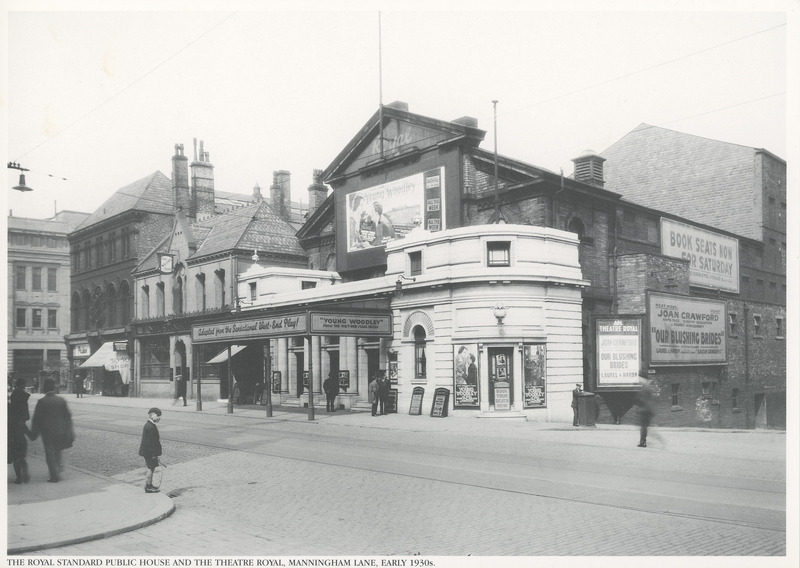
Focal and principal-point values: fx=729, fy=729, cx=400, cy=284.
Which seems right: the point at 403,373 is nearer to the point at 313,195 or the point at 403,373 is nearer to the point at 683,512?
the point at 683,512

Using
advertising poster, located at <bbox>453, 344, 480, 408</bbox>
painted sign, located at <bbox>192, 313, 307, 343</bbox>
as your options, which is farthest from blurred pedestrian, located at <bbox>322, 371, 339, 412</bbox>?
advertising poster, located at <bbox>453, 344, 480, 408</bbox>

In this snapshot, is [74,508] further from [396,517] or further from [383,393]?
[383,393]

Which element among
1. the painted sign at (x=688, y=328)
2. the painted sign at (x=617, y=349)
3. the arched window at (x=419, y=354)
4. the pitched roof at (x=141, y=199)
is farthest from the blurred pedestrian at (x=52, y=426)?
the pitched roof at (x=141, y=199)

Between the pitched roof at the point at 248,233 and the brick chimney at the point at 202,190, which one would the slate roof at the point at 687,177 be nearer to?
the pitched roof at the point at 248,233

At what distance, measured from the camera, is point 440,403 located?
2889 cm

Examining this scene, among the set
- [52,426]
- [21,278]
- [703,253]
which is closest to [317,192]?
[703,253]

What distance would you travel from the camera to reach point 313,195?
55375 millimetres

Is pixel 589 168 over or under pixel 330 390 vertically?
over

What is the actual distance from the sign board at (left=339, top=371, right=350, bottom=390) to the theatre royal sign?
409 centimetres

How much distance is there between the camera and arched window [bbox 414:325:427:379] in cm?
3061

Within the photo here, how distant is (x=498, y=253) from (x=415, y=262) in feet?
13.4

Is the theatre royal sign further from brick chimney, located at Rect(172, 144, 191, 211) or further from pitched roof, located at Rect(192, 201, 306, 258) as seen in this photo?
brick chimney, located at Rect(172, 144, 191, 211)

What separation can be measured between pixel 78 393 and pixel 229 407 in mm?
20703
